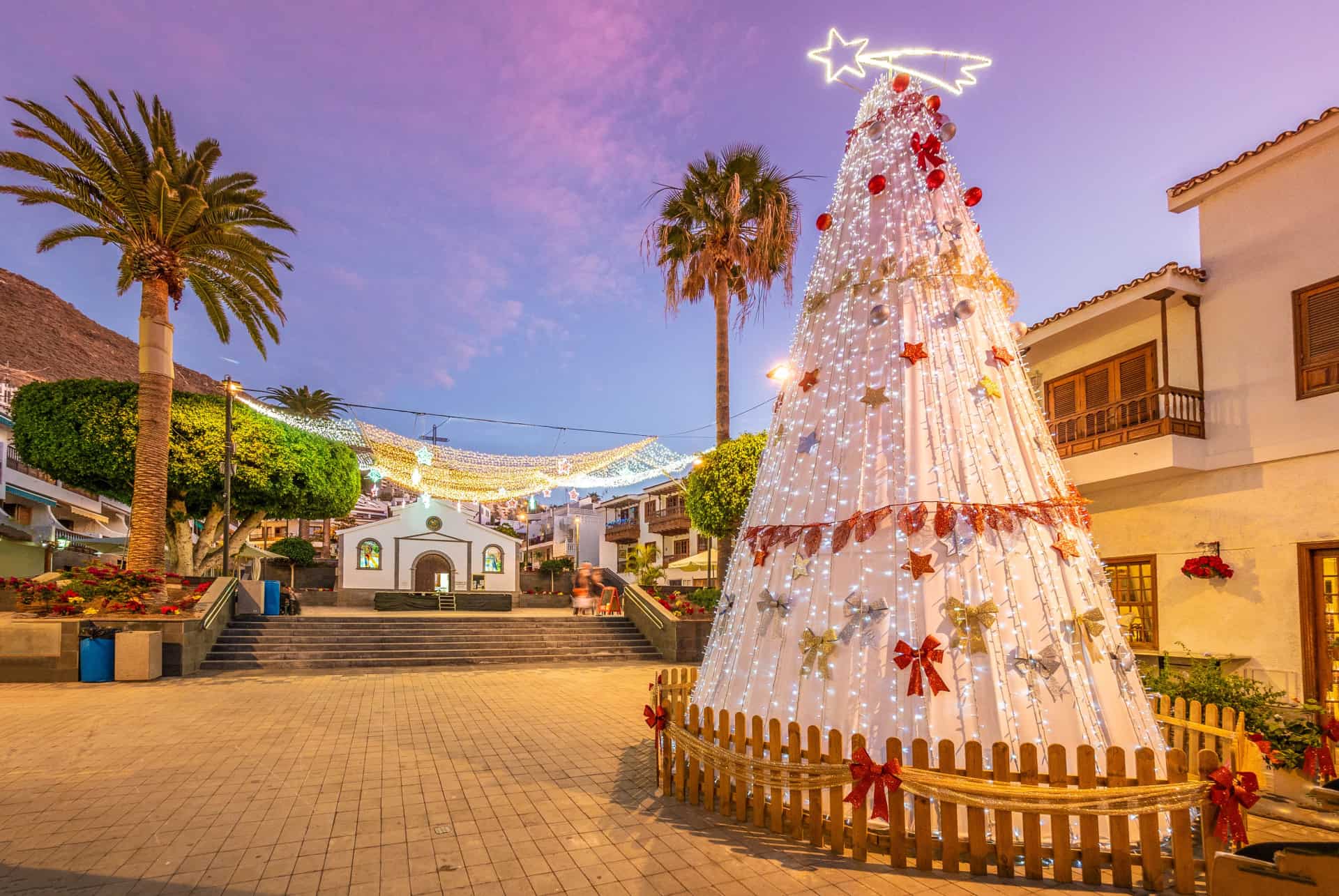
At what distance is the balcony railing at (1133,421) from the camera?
1098 cm

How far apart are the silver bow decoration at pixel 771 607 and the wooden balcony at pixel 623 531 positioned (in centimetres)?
4534

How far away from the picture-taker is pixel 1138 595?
12.3m

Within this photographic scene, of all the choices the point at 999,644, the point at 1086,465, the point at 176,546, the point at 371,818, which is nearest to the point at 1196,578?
the point at 1086,465

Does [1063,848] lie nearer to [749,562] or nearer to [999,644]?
[999,644]

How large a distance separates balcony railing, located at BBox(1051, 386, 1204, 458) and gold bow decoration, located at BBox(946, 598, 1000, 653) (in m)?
6.14

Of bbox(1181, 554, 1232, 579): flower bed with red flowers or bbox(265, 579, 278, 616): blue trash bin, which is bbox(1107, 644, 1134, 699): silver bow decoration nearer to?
bbox(1181, 554, 1232, 579): flower bed with red flowers

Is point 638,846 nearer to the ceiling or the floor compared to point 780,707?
nearer to the floor

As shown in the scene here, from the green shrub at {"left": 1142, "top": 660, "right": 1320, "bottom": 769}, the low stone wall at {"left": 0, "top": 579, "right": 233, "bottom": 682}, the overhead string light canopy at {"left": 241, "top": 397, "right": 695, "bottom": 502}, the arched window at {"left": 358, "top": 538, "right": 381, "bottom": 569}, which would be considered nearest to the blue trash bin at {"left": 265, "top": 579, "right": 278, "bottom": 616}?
the overhead string light canopy at {"left": 241, "top": 397, "right": 695, "bottom": 502}

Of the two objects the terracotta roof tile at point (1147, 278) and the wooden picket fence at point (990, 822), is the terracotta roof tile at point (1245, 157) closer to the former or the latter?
the terracotta roof tile at point (1147, 278)

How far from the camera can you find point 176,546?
22469mm

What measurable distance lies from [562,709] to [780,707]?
225 inches

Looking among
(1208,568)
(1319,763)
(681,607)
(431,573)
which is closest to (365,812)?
(1319,763)

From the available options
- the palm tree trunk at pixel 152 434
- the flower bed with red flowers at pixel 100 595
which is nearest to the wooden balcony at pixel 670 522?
the palm tree trunk at pixel 152 434

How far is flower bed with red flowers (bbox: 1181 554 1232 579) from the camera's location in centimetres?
1040
